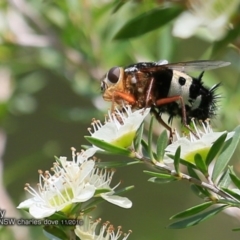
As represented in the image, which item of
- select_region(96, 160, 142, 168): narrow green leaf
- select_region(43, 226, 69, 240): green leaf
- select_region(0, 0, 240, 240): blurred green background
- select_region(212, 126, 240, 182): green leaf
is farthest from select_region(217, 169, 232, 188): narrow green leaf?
select_region(0, 0, 240, 240): blurred green background

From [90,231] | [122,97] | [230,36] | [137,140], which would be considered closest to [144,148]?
[137,140]

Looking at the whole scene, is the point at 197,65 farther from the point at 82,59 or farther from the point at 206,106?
the point at 82,59

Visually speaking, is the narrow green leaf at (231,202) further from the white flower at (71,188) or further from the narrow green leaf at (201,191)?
the white flower at (71,188)

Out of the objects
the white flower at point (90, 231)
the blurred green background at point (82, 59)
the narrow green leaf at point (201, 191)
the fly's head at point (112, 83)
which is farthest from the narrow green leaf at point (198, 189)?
the blurred green background at point (82, 59)

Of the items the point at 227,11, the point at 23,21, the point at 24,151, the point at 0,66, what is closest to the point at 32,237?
the point at 0,66

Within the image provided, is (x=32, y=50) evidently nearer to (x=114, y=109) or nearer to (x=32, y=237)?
(x=32, y=237)

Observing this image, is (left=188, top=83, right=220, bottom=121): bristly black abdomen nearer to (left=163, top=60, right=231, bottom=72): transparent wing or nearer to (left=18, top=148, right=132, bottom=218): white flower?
(left=163, top=60, right=231, bottom=72): transparent wing
